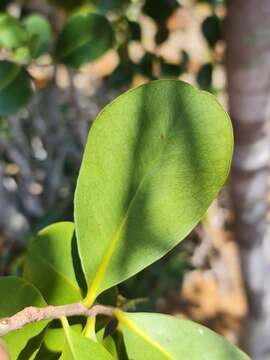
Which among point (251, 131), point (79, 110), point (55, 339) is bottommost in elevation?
point (79, 110)

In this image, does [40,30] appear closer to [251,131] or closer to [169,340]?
[251,131]

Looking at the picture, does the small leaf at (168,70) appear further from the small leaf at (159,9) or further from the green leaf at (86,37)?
the green leaf at (86,37)

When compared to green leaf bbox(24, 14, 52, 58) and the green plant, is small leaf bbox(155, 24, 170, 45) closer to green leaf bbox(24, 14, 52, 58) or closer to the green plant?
green leaf bbox(24, 14, 52, 58)

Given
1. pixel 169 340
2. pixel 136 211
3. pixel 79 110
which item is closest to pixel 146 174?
pixel 136 211

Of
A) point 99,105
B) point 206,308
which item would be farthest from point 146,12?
point 206,308

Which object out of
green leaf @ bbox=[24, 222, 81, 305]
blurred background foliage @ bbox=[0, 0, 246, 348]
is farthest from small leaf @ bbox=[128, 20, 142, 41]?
green leaf @ bbox=[24, 222, 81, 305]

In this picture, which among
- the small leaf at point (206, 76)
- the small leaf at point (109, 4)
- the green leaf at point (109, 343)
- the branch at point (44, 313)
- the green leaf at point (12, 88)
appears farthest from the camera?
the small leaf at point (206, 76)

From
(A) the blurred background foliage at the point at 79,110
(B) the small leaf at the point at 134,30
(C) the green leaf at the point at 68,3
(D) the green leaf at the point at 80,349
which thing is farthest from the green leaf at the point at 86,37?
(D) the green leaf at the point at 80,349
